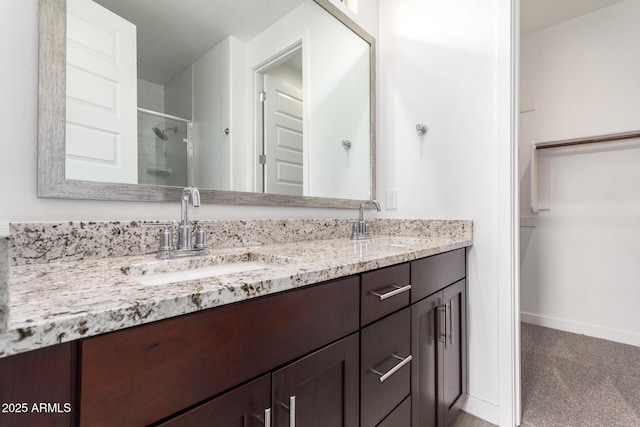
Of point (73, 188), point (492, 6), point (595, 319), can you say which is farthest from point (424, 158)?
point (595, 319)

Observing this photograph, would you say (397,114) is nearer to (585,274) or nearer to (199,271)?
(199,271)

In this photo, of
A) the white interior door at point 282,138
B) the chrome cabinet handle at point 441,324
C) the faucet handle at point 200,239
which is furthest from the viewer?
the white interior door at point 282,138

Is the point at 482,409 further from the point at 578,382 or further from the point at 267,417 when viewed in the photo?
the point at 267,417

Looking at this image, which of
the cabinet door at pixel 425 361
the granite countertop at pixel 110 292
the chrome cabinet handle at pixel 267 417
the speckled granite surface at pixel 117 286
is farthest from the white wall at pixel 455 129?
the chrome cabinet handle at pixel 267 417

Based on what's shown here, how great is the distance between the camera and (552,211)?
2457mm

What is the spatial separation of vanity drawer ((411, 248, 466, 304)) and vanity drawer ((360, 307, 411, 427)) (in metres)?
0.11

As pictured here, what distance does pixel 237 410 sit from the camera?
515 millimetres

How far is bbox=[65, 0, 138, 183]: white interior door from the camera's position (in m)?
0.80

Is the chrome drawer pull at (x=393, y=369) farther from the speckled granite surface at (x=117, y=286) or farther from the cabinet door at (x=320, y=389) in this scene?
the speckled granite surface at (x=117, y=286)

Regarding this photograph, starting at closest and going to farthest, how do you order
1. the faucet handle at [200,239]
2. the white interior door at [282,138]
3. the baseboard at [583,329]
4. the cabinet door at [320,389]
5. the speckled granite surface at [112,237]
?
the cabinet door at [320,389], the speckled granite surface at [112,237], the faucet handle at [200,239], the white interior door at [282,138], the baseboard at [583,329]

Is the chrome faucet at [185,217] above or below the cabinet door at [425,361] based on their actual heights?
above

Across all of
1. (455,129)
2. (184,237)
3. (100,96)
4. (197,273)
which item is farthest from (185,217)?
(455,129)

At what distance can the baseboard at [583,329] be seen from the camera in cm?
212

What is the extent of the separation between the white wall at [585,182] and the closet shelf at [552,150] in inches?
1.8
